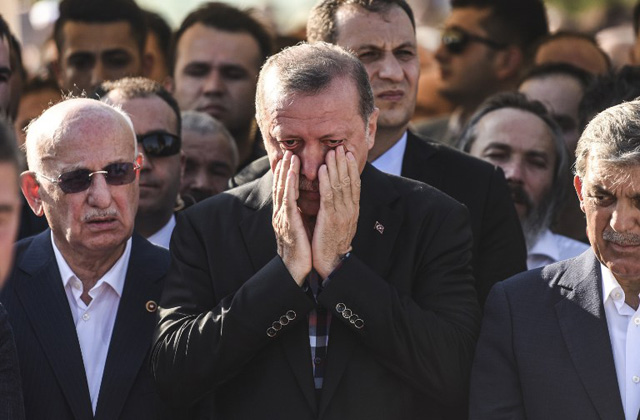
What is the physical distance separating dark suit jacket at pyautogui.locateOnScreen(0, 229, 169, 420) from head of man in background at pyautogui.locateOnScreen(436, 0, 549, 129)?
4030mm

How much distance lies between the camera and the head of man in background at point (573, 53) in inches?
312

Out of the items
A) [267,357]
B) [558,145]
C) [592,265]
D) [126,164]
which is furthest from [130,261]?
[558,145]

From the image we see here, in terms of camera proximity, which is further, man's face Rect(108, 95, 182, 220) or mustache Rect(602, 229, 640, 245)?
man's face Rect(108, 95, 182, 220)

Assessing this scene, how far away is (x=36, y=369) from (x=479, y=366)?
1.63 meters

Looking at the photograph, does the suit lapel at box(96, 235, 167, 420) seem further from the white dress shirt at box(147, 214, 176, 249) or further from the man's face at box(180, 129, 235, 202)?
the man's face at box(180, 129, 235, 202)

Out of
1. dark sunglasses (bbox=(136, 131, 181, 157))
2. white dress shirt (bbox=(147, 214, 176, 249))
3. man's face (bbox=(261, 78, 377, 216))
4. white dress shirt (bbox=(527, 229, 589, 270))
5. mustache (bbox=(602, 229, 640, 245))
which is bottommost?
white dress shirt (bbox=(527, 229, 589, 270))

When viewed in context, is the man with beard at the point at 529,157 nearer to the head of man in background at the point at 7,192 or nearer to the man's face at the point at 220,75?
the man's face at the point at 220,75

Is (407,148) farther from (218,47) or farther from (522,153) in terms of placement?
(218,47)

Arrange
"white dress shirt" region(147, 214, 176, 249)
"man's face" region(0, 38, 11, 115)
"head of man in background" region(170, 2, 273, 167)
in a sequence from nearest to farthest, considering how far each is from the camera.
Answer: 1. "white dress shirt" region(147, 214, 176, 249)
2. "man's face" region(0, 38, 11, 115)
3. "head of man in background" region(170, 2, 273, 167)

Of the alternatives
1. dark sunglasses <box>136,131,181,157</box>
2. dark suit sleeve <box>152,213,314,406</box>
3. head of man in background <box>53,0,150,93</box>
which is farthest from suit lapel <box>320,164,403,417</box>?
head of man in background <box>53,0,150,93</box>

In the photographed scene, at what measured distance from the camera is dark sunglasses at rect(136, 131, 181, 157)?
5.83 meters

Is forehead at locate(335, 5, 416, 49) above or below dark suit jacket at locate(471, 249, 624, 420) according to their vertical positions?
above

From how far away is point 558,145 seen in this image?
6316mm

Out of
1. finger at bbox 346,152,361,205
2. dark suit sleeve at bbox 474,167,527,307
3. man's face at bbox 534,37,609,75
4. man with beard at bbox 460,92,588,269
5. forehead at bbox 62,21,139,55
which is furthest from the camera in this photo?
man's face at bbox 534,37,609,75
